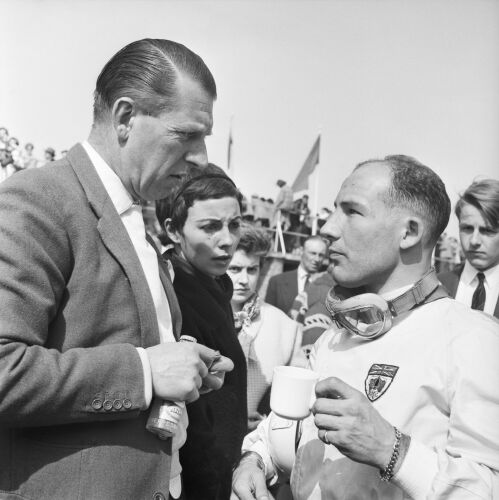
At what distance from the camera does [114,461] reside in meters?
1.50

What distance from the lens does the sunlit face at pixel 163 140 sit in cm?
176

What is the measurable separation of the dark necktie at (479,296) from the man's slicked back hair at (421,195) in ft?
8.47

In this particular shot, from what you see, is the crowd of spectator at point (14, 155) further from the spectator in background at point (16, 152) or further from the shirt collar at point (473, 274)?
the shirt collar at point (473, 274)

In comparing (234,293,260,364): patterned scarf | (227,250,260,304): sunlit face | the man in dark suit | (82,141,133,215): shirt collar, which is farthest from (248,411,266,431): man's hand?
the man in dark suit

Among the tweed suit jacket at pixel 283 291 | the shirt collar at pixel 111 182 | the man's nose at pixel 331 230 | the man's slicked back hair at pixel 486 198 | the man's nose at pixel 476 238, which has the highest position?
the shirt collar at pixel 111 182

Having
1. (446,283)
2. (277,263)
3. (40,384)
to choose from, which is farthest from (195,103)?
(277,263)

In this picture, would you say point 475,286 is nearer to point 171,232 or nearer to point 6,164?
point 171,232

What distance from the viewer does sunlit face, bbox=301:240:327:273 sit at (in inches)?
306

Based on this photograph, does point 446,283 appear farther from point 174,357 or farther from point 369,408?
point 174,357

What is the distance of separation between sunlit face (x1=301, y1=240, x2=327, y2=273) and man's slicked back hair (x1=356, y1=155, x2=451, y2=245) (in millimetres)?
5668

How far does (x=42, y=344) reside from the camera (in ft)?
4.65

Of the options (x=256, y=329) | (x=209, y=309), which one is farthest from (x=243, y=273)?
(x=209, y=309)

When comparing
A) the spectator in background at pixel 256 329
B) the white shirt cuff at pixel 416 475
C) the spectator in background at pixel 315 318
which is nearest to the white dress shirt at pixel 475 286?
the spectator in background at pixel 315 318

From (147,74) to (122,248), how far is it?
59 centimetres
